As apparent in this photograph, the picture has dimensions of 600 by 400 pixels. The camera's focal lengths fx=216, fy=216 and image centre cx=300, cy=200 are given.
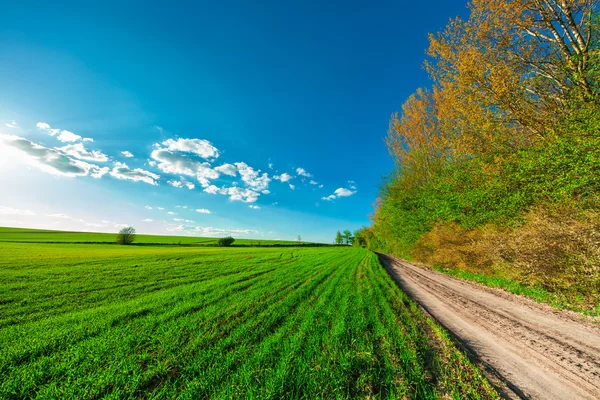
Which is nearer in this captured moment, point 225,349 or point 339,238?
point 225,349

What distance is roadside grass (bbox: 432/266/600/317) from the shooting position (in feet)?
25.0

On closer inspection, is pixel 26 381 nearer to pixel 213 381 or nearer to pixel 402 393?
pixel 213 381

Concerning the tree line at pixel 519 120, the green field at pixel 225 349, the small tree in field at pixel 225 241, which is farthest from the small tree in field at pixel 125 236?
the tree line at pixel 519 120

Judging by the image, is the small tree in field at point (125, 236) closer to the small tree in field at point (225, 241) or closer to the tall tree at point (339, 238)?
the small tree in field at point (225, 241)

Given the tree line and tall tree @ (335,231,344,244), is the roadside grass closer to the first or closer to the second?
the tree line

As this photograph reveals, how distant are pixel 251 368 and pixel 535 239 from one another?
1238 cm

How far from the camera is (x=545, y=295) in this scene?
9070 mm

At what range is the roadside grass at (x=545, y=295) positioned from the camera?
763 cm

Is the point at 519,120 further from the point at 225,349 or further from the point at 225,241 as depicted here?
the point at 225,241

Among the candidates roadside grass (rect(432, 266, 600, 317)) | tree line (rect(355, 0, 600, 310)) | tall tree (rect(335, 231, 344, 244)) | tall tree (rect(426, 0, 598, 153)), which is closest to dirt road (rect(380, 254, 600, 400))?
roadside grass (rect(432, 266, 600, 317))

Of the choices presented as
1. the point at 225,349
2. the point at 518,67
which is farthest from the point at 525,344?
the point at 518,67

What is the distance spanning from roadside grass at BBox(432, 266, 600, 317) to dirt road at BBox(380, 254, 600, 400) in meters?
0.58

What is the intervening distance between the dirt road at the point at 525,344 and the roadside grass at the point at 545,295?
0.58m

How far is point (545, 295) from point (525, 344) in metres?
6.01
